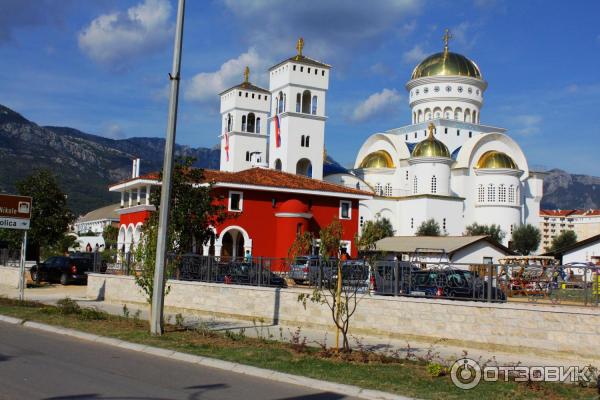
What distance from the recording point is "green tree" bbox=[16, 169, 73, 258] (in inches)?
1357

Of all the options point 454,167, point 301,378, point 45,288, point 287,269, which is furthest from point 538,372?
point 454,167

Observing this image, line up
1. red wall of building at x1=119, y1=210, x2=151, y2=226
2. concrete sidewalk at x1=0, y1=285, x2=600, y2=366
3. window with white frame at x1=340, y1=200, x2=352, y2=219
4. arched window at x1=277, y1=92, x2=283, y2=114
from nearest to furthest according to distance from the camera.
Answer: concrete sidewalk at x1=0, y1=285, x2=600, y2=366, window with white frame at x1=340, y1=200, x2=352, y2=219, red wall of building at x1=119, y1=210, x2=151, y2=226, arched window at x1=277, y1=92, x2=283, y2=114

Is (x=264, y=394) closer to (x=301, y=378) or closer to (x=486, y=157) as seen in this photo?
(x=301, y=378)

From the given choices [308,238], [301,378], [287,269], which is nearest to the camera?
[301,378]

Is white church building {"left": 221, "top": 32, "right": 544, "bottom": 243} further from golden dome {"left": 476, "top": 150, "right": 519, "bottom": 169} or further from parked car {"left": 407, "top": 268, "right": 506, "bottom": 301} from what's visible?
parked car {"left": 407, "top": 268, "right": 506, "bottom": 301}

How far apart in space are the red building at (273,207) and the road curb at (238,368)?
26.9 m

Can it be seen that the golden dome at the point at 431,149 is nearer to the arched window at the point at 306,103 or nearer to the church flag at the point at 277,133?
the arched window at the point at 306,103

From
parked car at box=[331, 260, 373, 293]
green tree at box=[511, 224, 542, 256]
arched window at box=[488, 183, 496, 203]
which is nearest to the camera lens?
parked car at box=[331, 260, 373, 293]

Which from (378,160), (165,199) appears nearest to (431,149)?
Result: (378,160)

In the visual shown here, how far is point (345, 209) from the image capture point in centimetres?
4553

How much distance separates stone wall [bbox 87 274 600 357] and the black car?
43.4 ft

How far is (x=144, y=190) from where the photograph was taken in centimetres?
4991

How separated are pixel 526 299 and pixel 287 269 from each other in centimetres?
707

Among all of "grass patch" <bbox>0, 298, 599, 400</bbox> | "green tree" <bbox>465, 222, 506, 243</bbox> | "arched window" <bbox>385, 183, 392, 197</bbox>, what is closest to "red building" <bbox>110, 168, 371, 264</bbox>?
"grass patch" <bbox>0, 298, 599, 400</bbox>
